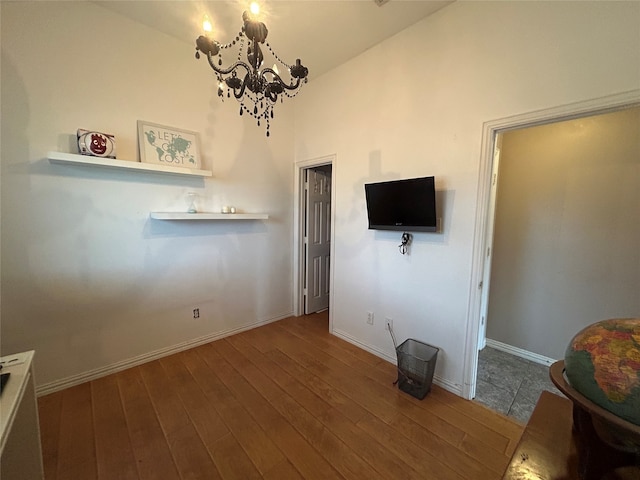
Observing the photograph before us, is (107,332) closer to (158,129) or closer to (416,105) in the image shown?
(158,129)

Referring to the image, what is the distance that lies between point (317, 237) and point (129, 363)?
102 inches

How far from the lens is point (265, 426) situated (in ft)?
5.95

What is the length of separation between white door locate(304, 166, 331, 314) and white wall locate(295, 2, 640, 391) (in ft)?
1.95

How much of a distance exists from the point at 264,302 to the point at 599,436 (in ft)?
10.4

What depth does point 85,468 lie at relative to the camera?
4.93 ft

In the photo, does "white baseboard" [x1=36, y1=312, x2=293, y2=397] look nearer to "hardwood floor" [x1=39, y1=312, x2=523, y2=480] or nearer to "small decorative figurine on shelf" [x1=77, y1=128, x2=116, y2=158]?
"hardwood floor" [x1=39, y1=312, x2=523, y2=480]

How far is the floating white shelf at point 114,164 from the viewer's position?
1910 mm

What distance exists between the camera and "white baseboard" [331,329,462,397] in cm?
218

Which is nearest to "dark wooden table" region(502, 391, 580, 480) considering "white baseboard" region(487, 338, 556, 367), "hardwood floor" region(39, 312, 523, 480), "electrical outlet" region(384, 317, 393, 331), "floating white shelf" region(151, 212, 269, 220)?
"hardwood floor" region(39, 312, 523, 480)

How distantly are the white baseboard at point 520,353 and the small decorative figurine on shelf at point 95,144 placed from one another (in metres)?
4.34

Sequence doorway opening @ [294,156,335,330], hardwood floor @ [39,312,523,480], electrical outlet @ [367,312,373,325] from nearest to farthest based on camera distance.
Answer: hardwood floor @ [39,312,523,480]
electrical outlet @ [367,312,373,325]
doorway opening @ [294,156,335,330]

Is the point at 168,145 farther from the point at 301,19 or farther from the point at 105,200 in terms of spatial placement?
the point at 301,19

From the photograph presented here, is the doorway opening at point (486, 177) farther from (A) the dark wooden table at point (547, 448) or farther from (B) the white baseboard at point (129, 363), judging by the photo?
(B) the white baseboard at point (129, 363)

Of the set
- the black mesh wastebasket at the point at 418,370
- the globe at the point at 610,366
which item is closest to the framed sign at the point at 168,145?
the black mesh wastebasket at the point at 418,370
